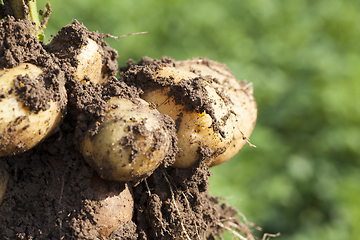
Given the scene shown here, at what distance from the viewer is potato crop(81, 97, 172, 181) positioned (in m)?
1.04

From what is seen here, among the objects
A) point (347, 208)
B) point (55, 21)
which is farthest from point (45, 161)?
point (347, 208)

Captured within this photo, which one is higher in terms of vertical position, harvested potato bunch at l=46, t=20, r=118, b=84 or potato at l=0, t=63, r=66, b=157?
harvested potato bunch at l=46, t=20, r=118, b=84

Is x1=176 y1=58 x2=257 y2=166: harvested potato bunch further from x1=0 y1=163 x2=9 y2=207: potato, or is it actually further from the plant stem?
x1=0 y1=163 x2=9 y2=207: potato

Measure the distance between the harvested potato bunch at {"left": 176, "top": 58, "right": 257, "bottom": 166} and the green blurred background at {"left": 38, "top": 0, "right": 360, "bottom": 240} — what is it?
1.68 metres

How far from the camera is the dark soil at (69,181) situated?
3.57ft

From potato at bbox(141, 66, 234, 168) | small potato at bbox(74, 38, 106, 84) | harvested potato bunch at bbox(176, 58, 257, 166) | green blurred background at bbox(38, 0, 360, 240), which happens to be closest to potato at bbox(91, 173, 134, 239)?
potato at bbox(141, 66, 234, 168)

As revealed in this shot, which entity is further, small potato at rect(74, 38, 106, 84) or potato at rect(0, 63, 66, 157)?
small potato at rect(74, 38, 106, 84)

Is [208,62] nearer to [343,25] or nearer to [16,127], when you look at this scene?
[16,127]

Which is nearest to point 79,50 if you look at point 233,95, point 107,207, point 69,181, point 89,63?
point 89,63

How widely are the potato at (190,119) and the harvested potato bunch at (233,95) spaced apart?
10.2 inches

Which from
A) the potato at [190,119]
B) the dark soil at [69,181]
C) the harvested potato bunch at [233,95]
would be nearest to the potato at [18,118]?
the dark soil at [69,181]

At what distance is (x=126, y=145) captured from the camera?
1040 mm

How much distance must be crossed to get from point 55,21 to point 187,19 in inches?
62.8

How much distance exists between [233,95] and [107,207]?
0.80 meters
